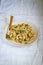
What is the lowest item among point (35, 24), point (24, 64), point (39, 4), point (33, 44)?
point (24, 64)

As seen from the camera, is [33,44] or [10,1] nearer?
[33,44]

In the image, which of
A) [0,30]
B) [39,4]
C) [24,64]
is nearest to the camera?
[24,64]

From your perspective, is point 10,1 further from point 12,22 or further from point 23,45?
point 23,45

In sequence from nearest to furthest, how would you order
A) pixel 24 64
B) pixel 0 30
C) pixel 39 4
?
pixel 24 64, pixel 0 30, pixel 39 4

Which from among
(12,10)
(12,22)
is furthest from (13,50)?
(12,10)

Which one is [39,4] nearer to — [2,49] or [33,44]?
[33,44]

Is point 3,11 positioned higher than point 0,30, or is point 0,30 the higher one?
point 3,11
